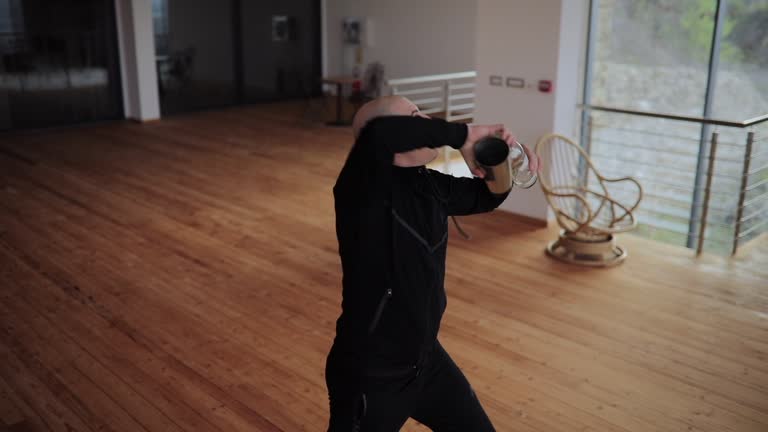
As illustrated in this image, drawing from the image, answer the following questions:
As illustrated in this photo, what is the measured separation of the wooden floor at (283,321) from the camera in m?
3.19

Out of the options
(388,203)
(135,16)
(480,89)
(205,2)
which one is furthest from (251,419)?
(205,2)

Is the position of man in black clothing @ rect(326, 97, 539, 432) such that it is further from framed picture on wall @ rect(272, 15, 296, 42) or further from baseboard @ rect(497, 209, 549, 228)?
framed picture on wall @ rect(272, 15, 296, 42)

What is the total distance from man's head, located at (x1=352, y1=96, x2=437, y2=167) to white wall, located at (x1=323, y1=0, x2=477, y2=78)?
8.23m

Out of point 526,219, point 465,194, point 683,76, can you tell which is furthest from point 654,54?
point 465,194

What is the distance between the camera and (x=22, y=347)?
3.68m

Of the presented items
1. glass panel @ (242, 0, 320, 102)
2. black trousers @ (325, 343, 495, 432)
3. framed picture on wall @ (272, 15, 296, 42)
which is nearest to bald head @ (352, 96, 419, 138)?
black trousers @ (325, 343, 495, 432)

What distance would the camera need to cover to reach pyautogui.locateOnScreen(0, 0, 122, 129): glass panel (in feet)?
28.9

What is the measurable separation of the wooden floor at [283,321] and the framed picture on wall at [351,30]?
5242mm

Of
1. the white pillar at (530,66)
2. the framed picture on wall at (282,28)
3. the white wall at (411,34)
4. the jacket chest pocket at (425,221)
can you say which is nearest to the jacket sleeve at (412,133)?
the jacket chest pocket at (425,221)

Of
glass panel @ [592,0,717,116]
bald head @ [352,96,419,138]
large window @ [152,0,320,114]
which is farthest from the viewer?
large window @ [152,0,320,114]

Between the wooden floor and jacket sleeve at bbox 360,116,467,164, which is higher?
jacket sleeve at bbox 360,116,467,164

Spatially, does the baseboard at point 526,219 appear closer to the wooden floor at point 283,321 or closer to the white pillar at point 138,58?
the wooden floor at point 283,321

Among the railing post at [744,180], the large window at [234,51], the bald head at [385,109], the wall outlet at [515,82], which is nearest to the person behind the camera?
the bald head at [385,109]

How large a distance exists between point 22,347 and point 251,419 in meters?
1.38
